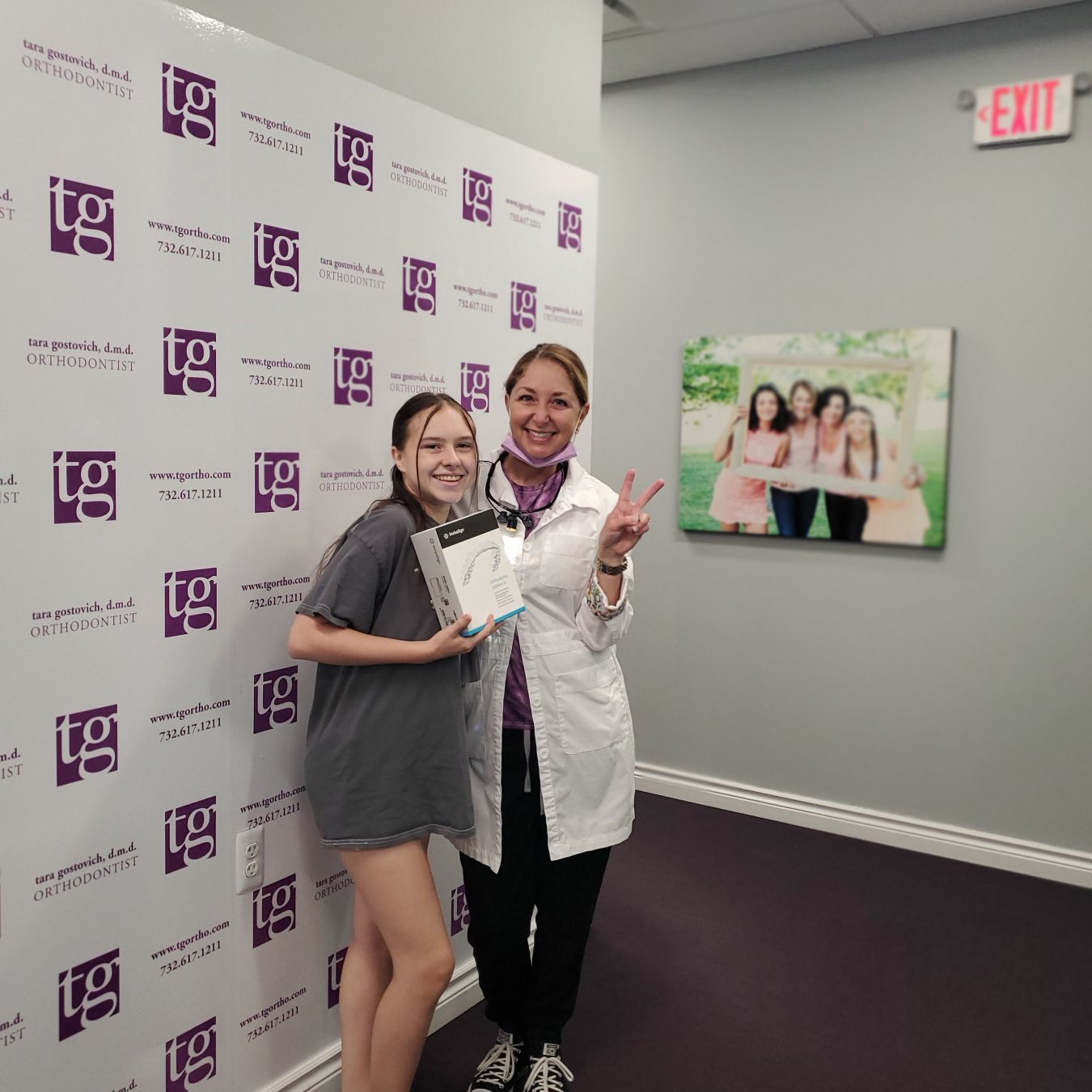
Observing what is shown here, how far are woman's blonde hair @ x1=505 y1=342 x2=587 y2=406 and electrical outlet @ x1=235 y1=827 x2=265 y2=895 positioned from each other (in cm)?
108

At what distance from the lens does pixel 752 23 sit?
12.1 feet

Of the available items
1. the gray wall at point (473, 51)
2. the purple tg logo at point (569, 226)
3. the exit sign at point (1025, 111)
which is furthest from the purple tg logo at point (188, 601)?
the exit sign at point (1025, 111)

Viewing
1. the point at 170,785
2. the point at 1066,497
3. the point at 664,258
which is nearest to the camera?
the point at 170,785

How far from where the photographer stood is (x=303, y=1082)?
2295 millimetres

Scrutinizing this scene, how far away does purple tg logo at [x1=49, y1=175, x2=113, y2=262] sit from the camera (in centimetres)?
168

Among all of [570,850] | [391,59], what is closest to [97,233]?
[391,59]

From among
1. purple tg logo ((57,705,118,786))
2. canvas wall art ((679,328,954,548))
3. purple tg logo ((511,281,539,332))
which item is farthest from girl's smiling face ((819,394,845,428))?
purple tg logo ((57,705,118,786))

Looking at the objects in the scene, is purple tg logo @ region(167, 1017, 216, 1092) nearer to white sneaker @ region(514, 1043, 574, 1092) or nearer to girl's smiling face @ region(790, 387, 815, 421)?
white sneaker @ region(514, 1043, 574, 1092)

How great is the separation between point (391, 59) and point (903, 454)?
7.87ft

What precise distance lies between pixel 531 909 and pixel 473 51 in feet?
6.79

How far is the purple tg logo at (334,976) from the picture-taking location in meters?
2.35

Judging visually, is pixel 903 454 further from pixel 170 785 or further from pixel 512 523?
pixel 170 785

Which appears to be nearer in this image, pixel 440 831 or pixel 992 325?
pixel 440 831

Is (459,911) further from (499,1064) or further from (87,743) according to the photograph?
(87,743)
